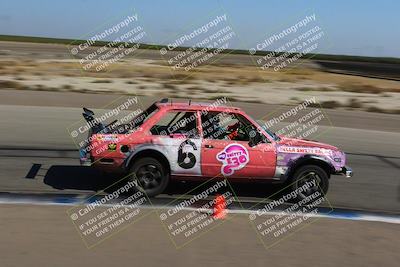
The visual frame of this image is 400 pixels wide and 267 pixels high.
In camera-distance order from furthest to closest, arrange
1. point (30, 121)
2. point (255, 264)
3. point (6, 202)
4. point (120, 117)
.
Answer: point (120, 117) → point (30, 121) → point (6, 202) → point (255, 264)

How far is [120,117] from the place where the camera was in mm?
18109

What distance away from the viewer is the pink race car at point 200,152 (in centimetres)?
841

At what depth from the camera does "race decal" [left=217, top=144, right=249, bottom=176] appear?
27.8 feet

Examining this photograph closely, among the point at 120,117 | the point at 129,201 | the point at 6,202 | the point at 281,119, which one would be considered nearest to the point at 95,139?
the point at 129,201

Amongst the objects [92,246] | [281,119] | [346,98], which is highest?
[92,246]

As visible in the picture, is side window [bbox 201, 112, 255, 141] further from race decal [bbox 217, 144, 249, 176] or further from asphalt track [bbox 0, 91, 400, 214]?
asphalt track [bbox 0, 91, 400, 214]

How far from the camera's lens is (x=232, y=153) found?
851 cm

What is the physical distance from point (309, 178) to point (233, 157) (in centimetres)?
141

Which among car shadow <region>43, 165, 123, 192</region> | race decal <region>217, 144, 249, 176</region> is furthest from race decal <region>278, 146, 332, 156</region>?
car shadow <region>43, 165, 123, 192</region>

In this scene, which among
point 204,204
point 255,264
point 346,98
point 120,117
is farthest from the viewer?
point 346,98

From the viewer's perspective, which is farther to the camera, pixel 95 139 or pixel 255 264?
pixel 95 139

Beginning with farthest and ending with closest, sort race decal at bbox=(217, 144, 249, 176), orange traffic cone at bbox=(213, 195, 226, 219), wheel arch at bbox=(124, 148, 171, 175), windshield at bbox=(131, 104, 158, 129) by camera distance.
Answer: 1. windshield at bbox=(131, 104, 158, 129)
2. race decal at bbox=(217, 144, 249, 176)
3. wheel arch at bbox=(124, 148, 171, 175)
4. orange traffic cone at bbox=(213, 195, 226, 219)

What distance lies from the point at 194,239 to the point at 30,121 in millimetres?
10487

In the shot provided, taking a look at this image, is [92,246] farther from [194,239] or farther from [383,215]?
[383,215]
